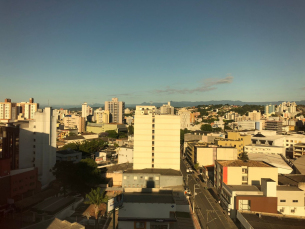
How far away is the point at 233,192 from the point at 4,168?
746 inches

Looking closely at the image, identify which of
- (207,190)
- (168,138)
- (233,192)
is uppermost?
(168,138)

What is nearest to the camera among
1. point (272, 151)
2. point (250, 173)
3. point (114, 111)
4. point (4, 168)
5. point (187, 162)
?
Result: point (4, 168)

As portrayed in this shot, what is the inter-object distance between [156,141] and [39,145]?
43.4 feet

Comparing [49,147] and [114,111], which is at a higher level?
[114,111]

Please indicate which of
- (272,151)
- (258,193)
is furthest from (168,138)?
(272,151)

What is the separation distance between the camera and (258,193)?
18.4 metres

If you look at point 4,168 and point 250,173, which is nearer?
point 4,168

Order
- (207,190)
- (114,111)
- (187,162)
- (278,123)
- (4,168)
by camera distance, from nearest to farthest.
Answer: (4,168) → (207,190) → (187,162) → (278,123) → (114,111)

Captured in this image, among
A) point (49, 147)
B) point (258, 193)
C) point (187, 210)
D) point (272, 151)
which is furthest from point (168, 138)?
point (272, 151)

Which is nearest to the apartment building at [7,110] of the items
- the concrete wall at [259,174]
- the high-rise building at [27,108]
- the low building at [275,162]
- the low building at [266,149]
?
the high-rise building at [27,108]

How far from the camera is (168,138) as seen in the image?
87.4ft

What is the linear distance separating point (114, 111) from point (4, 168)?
8288cm

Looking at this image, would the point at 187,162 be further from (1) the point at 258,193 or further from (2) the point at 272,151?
(1) the point at 258,193

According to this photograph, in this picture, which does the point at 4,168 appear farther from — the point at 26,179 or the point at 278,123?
the point at 278,123
